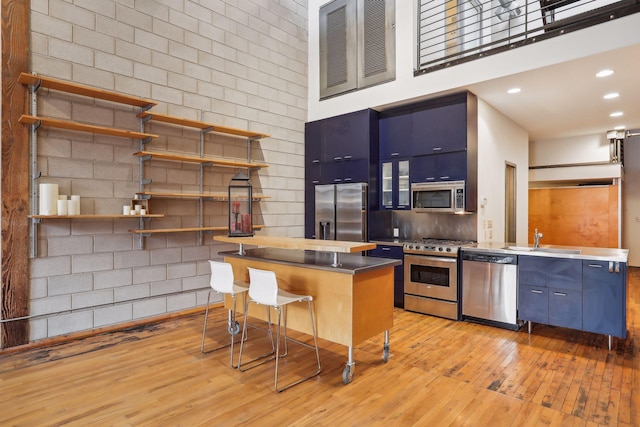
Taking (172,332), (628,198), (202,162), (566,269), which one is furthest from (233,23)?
(628,198)

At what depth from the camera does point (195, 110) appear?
4.89 m

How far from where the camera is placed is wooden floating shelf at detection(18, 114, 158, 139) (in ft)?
11.5

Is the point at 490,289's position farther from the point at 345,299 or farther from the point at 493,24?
the point at 493,24

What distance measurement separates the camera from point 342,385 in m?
2.85

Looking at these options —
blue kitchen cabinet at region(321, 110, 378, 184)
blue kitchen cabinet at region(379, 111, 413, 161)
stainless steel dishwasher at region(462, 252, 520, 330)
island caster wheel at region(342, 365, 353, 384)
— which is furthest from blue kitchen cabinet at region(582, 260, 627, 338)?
blue kitchen cabinet at region(321, 110, 378, 184)

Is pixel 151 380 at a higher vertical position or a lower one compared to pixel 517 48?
lower

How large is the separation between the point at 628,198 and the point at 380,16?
7.10 m

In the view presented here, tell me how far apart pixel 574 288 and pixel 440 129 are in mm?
2472

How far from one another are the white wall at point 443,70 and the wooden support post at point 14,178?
13.1 feet

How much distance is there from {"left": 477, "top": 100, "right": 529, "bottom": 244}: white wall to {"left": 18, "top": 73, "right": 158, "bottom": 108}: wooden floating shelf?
4.25 metres

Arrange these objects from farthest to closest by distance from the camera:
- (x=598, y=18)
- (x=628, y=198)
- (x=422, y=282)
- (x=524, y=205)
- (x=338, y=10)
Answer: (x=628, y=198), (x=524, y=205), (x=338, y=10), (x=422, y=282), (x=598, y=18)

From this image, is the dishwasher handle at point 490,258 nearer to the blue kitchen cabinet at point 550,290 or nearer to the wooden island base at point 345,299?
the blue kitchen cabinet at point 550,290

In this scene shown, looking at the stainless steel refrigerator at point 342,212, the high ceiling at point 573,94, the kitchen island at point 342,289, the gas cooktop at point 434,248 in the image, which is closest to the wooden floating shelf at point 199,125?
the stainless steel refrigerator at point 342,212

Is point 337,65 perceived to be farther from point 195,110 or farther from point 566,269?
point 566,269
